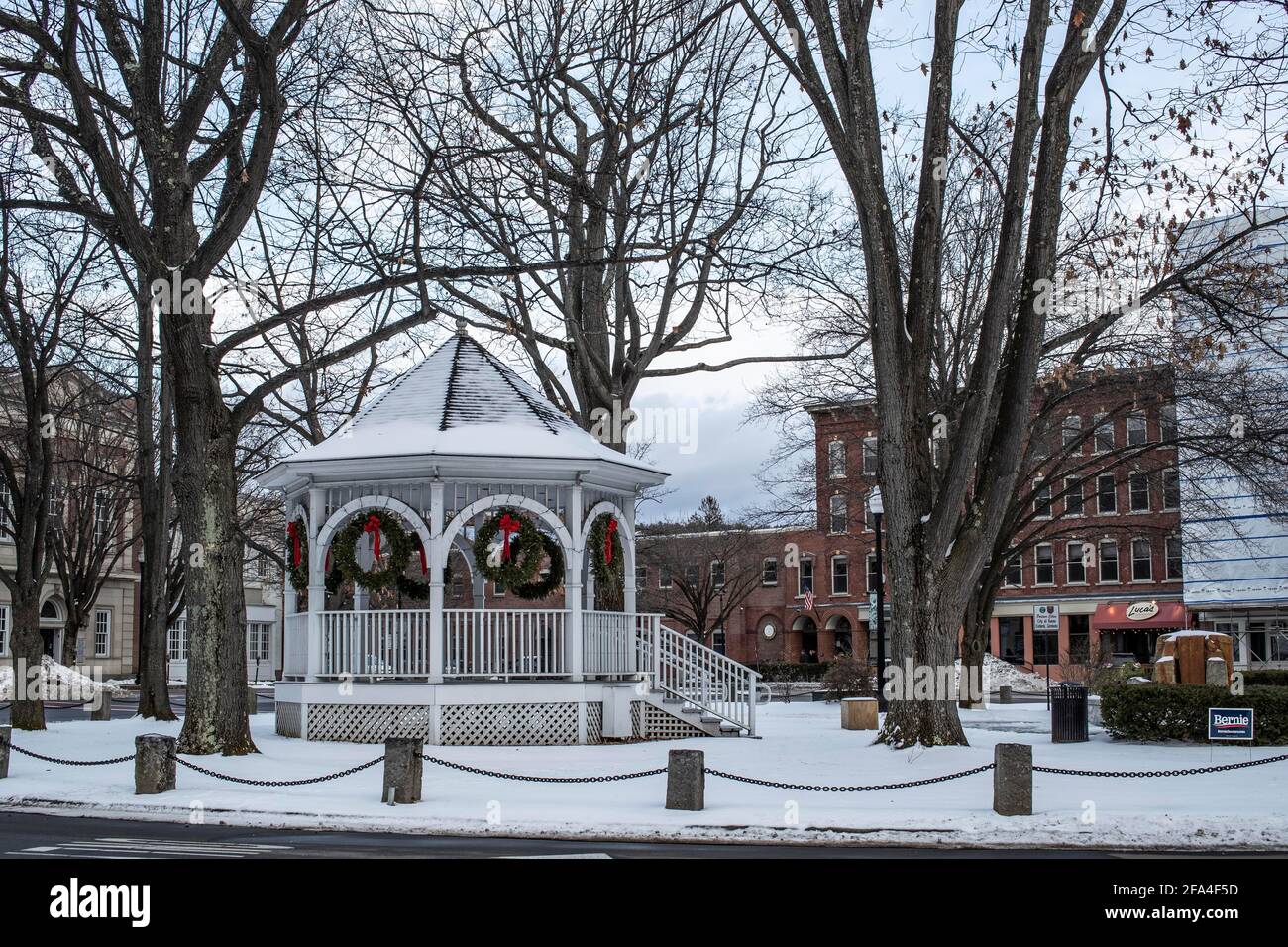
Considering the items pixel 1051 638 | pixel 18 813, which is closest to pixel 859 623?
pixel 1051 638

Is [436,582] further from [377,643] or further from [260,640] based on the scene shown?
[260,640]

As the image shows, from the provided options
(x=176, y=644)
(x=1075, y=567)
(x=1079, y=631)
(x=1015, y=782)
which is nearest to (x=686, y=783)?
(x=1015, y=782)

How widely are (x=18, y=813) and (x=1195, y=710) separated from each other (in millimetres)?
16566

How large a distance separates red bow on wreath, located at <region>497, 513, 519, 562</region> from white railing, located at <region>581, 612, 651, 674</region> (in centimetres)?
167

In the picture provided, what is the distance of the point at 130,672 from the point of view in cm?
5872

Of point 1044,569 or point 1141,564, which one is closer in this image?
point 1141,564

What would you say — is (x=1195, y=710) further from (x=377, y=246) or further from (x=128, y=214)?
(x=128, y=214)

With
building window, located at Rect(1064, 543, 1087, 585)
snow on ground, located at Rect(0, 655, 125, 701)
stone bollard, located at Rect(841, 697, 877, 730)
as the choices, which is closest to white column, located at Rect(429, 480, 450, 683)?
stone bollard, located at Rect(841, 697, 877, 730)

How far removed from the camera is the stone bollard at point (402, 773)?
13.8 meters

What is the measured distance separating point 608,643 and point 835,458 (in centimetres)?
2160

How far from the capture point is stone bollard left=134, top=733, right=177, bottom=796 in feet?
48.8

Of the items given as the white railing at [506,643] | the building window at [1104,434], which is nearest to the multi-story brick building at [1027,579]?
the building window at [1104,434]

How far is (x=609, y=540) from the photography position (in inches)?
861

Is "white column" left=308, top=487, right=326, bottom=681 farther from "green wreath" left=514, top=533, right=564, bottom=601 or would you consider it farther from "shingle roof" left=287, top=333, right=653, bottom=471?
"green wreath" left=514, top=533, right=564, bottom=601
